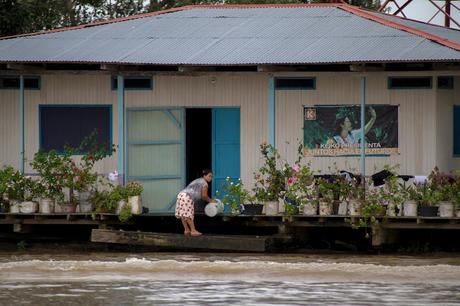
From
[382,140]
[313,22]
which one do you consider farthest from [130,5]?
[382,140]

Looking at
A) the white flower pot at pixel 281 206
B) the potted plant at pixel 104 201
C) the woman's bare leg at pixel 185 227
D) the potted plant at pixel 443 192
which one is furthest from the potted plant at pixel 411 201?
the potted plant at pixel 104 201

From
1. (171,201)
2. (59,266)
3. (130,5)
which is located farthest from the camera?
(130,5)

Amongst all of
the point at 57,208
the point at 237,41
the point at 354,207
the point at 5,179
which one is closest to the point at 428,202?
the point at 354,207

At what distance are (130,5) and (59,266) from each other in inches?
637

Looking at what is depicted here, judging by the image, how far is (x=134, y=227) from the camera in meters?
26.1

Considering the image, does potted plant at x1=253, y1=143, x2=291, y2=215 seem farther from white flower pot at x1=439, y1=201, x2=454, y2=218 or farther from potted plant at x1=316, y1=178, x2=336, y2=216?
white flower pot at x1=439, y1=201, x2=454, y2=218

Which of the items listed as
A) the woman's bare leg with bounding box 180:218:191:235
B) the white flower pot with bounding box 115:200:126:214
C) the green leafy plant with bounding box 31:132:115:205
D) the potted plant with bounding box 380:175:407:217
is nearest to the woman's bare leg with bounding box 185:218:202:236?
the woman's bare leg with bounding box 180:218:191:235

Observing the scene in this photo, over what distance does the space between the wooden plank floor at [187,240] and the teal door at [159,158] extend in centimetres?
103

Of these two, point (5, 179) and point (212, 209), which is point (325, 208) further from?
point (5, 179)

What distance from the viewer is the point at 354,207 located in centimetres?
2358

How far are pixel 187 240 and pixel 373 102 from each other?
390 centimetres

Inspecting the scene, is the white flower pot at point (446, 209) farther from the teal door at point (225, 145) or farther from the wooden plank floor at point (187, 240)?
the teal door at point (225, 145)

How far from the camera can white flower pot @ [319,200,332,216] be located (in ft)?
77.9

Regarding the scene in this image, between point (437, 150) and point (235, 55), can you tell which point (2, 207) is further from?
point (437, 150)
